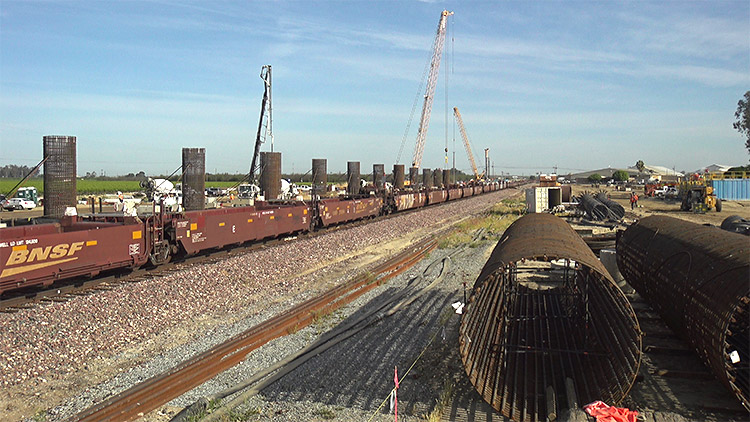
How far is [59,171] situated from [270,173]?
15.2 m

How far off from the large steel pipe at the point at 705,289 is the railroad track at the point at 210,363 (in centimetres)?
678

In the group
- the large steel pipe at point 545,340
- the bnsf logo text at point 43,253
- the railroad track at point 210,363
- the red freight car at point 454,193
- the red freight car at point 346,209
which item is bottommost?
the railroad track at point 210,363

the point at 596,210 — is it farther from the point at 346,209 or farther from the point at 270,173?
the point at 270,173

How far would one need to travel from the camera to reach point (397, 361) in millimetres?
9117

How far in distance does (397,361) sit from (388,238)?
18.6m

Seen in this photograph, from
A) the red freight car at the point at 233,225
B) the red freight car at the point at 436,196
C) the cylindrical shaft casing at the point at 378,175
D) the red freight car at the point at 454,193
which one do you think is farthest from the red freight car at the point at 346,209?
the red freight car at the point at 454,193

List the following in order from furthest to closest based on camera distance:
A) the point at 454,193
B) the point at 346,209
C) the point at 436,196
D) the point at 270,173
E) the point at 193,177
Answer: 1. the point at 454,193
2. the point at 436,196
3. the point at 270,173
4. the point at 346,209
5. the point at 193,177

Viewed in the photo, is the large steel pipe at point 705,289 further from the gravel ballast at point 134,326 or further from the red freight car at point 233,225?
the red freight car at point 233,225

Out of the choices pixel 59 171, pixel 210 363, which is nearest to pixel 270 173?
pixel 59 171

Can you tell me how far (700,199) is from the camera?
4375cm

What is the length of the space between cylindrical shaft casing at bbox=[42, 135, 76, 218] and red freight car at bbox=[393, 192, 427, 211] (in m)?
24.8

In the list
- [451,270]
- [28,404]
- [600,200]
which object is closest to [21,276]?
[28,404]

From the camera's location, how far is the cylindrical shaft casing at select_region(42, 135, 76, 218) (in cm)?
1772

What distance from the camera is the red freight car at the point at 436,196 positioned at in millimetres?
50463
